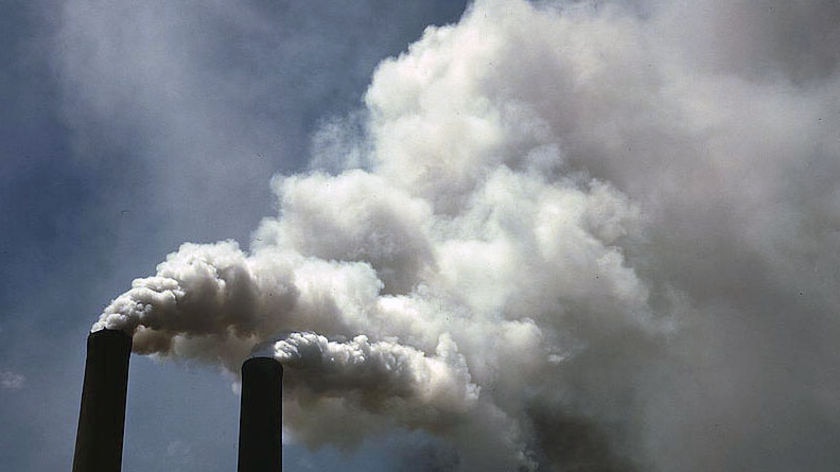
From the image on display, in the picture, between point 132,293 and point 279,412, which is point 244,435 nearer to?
point 279,412

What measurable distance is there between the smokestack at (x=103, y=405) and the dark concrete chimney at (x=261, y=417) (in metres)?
4.61

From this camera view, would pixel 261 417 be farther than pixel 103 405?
Yes

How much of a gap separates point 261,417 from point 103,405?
5936mm

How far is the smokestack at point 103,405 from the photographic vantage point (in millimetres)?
28812

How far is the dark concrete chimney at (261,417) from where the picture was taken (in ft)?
96.2

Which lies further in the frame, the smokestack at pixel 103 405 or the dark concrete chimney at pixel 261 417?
the dark concrete chimney at pixel 261 417

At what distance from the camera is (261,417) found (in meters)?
29.9

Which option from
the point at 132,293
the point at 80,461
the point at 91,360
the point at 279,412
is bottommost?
the point at 80,461

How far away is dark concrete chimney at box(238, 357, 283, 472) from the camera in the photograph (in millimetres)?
29328

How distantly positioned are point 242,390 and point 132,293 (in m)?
6.30

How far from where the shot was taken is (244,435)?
29.8 metres

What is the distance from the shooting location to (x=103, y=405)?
29562 millimetres

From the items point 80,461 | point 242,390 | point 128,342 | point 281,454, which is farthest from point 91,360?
point 281,454

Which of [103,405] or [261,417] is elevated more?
[103,405]
